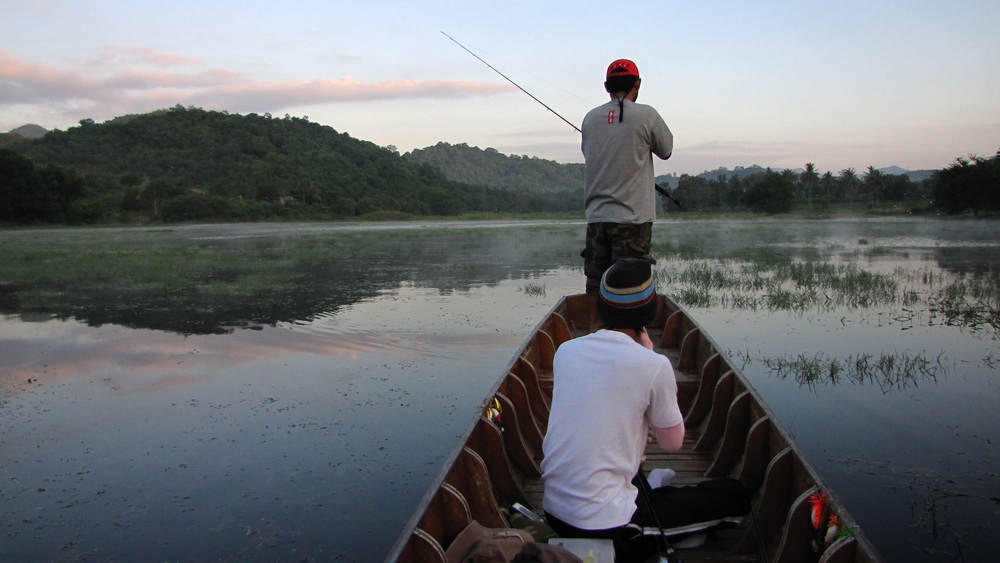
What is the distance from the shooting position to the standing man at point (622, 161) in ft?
14.6

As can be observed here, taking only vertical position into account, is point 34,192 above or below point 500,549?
above

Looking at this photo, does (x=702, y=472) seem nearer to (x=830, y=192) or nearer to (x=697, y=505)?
(x=697, y=505)

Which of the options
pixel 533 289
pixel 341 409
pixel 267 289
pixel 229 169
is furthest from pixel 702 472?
pixel 229 169

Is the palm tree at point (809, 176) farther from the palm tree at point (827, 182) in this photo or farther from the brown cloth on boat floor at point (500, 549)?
the brown cloth on boat floor at point (500, 549)

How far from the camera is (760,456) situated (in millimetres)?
3064

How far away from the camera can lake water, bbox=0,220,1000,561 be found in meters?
3.57

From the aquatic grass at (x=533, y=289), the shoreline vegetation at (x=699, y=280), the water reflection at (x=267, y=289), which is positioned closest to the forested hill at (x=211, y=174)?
the shoreline vegetation at (x=699, y=280)

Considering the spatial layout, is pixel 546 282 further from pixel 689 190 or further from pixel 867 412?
pixel 689 190

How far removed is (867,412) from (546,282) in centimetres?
783

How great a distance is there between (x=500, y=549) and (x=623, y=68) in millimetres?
3289

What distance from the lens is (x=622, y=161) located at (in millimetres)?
4504

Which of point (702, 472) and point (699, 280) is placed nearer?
point (702, 472)

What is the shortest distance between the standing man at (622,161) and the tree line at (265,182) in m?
46.2

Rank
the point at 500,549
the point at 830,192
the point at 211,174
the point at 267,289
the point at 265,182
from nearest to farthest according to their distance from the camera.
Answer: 1. the point at 500,549
2. the point at 267,289
3. the point at 265,182
4. the point at 211,174
5. the point at 830,192
